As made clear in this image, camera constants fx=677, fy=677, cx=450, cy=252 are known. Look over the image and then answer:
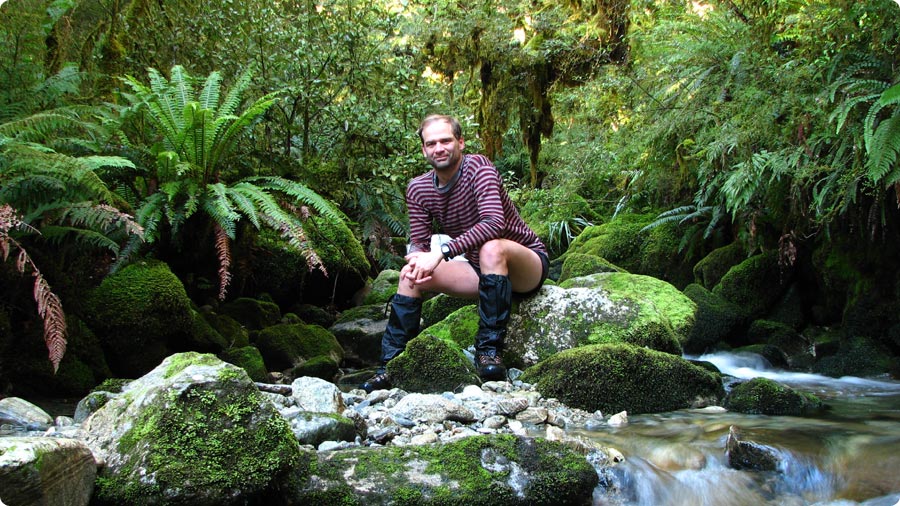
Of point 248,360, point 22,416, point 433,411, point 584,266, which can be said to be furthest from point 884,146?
point 22,416

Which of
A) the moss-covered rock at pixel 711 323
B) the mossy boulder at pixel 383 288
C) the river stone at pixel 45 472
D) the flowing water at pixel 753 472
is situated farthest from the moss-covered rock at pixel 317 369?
the moss-covered rock at pixel 711 323

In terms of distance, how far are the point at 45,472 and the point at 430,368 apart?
2.42m

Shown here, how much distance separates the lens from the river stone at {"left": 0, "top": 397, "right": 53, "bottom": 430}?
9.70 ft

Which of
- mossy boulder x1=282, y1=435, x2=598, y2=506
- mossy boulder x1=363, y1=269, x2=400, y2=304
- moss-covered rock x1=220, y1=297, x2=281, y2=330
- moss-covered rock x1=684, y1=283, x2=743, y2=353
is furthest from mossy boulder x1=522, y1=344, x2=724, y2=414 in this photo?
mossy boulder x1=363, y1=269, x2=400, y2=304

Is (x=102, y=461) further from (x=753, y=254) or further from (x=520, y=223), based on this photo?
(x=753, y=254)

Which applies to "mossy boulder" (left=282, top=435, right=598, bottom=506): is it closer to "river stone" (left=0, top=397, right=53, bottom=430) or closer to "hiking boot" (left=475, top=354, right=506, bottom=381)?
"river stone" (left=0, top=397, right=53, bottom=430)

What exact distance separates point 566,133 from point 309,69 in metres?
5.70

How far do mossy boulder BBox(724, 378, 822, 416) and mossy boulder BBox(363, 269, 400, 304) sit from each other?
4464 millimetres

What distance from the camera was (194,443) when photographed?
215cm

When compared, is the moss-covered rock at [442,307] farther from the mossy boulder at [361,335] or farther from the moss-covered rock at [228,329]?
the moss-covered rock at [228,329]

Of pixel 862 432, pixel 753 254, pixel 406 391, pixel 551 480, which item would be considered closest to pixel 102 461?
pixel 551 480

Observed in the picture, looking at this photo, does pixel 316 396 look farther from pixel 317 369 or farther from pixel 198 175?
pixel 198 175

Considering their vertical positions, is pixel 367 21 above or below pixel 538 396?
above

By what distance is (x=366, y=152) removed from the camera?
800cm
